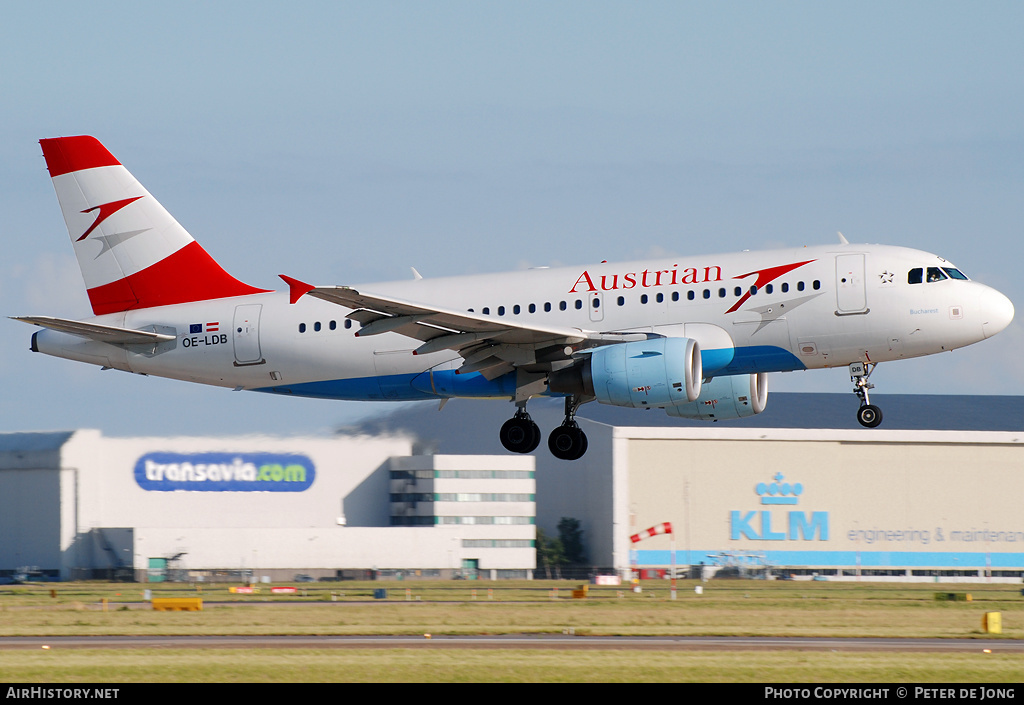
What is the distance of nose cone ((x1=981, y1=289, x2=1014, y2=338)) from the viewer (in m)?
32.9

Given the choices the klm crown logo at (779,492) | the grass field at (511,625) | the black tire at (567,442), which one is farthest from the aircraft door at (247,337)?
the klm crown logo at (779,492)

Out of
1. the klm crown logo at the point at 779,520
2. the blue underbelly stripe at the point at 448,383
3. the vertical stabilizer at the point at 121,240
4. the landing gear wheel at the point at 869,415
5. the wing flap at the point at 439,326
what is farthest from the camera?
the klm crown logo at the point at 779,520

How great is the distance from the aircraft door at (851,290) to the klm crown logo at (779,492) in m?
73.4

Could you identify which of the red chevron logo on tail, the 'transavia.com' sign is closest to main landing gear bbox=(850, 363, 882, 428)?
the red chevron logo on tail

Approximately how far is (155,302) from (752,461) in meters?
73.8

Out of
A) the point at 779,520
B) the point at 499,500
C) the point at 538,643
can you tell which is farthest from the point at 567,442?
the point at 779,520

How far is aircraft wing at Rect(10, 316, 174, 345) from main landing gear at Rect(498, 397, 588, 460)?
10526mm

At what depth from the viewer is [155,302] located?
39.3 metres

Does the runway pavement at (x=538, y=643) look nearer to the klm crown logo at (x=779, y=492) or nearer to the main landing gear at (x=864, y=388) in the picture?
the main landing gear at (x=864, y=388)

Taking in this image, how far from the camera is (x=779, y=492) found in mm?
104875

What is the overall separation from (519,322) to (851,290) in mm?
8725

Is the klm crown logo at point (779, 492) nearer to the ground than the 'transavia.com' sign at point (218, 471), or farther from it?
nearer to the ground

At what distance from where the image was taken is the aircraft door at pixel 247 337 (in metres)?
37.7

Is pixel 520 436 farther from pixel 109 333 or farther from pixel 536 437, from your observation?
pixel 109 333
